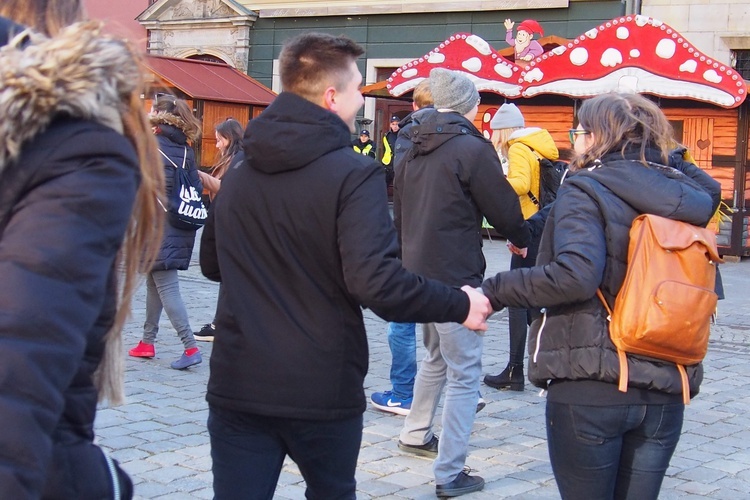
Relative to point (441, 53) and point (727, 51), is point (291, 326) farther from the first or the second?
point (727, 51)

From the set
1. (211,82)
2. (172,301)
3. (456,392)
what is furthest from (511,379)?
(211,82)

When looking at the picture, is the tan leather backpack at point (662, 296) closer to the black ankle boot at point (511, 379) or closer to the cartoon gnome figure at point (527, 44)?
the black ankle boot at point (511, 379)

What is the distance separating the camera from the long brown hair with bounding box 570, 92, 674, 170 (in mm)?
3230

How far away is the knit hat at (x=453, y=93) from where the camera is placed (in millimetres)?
4828

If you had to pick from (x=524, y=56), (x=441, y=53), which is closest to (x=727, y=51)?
(x=524, y=56)

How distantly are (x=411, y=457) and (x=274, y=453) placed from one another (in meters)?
2.32

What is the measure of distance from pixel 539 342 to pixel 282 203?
3.23 feet

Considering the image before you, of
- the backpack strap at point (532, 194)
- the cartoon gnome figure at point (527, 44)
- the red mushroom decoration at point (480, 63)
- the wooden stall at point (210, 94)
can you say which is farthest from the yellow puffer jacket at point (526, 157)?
the wooden stall at point (210, 94)

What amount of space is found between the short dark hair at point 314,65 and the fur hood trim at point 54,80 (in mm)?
1377

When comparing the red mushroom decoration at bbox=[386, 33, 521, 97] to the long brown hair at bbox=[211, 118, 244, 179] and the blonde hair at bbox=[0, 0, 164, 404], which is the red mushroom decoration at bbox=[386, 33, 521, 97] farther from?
the blonde hair at bbox=[0, 0, 164, 404]

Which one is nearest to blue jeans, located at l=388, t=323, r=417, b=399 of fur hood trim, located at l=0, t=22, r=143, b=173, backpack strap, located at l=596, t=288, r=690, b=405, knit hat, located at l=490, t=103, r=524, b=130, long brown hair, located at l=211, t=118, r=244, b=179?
knit hat, located at l=490, t=103, r=524, b=130

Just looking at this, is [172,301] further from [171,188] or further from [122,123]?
[122,123]

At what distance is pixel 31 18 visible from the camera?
5.86ft

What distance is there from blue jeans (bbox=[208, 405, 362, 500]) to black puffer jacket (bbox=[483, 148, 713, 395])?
706 mm
